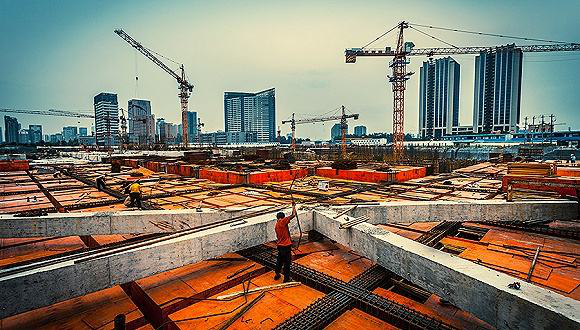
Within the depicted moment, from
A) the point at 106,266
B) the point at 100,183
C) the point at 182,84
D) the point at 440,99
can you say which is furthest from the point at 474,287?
the point at 440,99

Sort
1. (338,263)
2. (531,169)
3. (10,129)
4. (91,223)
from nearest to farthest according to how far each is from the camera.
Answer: (338,263)
(91,223)
(531,169)
(10,129)

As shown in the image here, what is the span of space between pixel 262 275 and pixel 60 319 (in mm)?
3035

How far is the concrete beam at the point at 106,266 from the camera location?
11.6ft

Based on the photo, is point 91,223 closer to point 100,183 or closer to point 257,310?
point 257,310

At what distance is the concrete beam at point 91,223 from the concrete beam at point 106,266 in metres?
1.62

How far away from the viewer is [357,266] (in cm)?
576

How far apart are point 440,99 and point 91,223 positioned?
506 feet

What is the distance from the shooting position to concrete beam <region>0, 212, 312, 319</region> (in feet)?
11.6

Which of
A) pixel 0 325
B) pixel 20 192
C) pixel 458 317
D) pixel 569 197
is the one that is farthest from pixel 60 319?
pixel 20 192

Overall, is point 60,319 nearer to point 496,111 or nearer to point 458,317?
point 458,317

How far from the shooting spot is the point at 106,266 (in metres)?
4.05

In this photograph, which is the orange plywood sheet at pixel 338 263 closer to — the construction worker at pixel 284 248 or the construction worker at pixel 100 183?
the construction worker at pixel 284 248

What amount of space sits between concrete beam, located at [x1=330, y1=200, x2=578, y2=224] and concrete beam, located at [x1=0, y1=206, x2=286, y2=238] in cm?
442

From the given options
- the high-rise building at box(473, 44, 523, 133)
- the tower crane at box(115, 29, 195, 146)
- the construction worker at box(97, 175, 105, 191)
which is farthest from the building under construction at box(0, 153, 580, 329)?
the high-rise building at box(473, 44, 523, 133)
